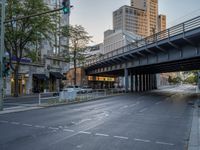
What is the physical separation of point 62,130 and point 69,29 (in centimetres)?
4409

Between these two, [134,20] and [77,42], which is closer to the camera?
[77,42]

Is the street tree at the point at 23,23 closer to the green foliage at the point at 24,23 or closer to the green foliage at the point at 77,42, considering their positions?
the green foliage at the point at 24,23

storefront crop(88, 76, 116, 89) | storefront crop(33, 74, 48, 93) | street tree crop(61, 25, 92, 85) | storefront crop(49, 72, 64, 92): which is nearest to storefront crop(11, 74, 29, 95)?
storefront crop(33, 74, 48, 93)

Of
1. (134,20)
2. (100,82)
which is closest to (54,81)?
(100,82)

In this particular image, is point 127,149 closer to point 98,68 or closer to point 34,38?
point 34,38

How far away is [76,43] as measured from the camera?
2094 inches

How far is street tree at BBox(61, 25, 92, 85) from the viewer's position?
5162 centimetres

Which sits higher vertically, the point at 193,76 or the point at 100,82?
the point at 193,76

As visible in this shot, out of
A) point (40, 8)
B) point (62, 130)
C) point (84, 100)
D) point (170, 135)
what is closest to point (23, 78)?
point (40, 8)

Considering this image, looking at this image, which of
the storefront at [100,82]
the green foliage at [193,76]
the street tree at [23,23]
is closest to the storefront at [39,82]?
the street tree at [23,23]

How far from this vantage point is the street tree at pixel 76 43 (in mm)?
51625

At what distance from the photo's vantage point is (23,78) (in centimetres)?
3984

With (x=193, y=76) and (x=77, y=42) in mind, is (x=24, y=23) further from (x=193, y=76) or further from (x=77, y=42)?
(x=193, y=76)

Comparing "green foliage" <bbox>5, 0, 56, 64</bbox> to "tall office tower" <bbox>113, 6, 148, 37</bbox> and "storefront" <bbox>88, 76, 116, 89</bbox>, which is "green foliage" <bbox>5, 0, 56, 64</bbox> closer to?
"storefront" <bbox>88, 76, 116, 89</bbox>
